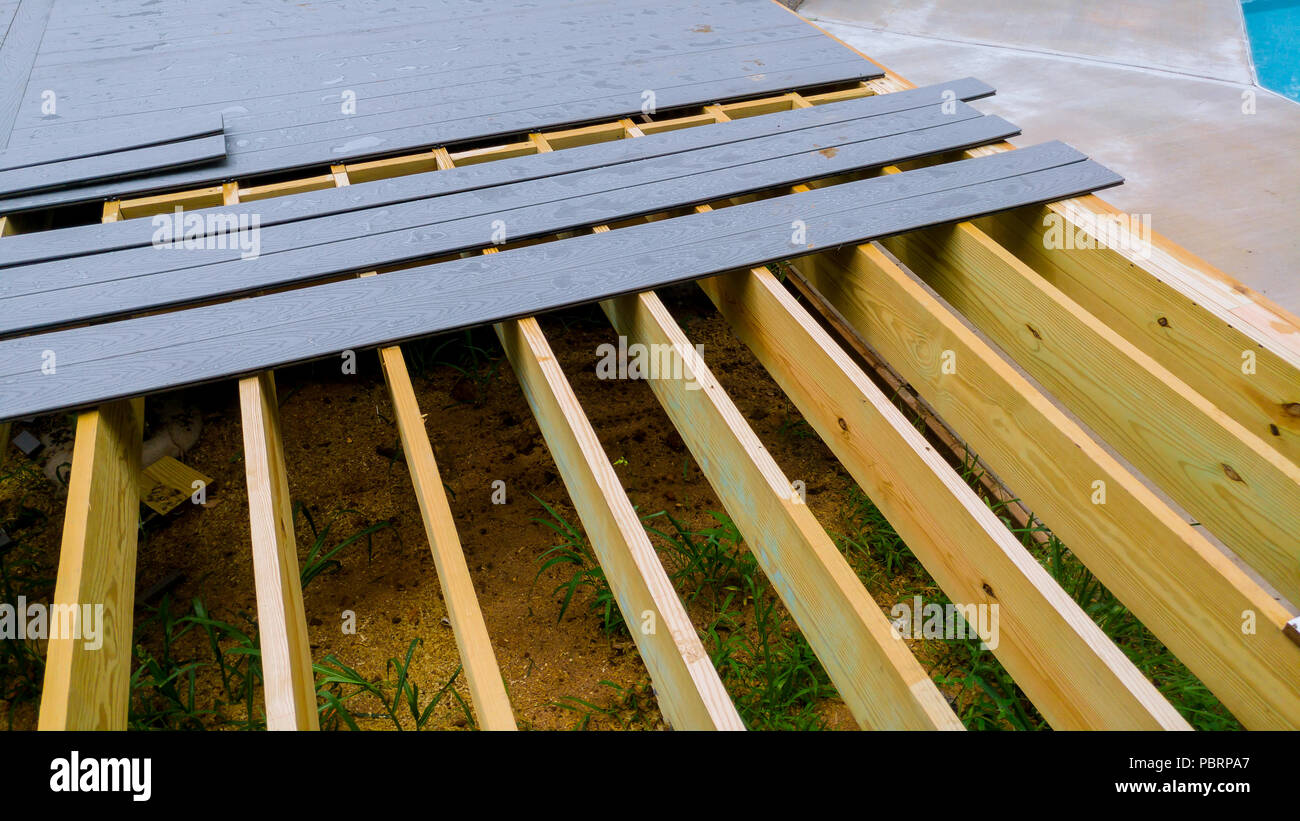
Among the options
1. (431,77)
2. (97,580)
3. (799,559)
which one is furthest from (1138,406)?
(431,77)

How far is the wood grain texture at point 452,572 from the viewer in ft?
4.21

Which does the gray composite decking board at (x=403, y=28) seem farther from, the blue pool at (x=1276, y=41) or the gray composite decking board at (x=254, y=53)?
the blue pool at (x=1276, y=41)

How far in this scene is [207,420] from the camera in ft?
9.77

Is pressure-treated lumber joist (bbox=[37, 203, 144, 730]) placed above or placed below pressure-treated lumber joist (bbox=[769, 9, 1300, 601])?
below

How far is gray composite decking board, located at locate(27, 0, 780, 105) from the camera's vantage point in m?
2.91

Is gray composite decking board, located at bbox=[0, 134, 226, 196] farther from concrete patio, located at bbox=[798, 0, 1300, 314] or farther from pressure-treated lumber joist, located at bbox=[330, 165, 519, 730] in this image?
concrete patio, located at bbox=[798, 0, 1300, 314]

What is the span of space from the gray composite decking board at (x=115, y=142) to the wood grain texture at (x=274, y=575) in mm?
1119

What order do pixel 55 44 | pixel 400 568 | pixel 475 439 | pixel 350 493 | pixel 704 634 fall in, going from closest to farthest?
pixel 704 634, pixel 400 568, pixel 350 493, pixel 475 439, pixel 55 44

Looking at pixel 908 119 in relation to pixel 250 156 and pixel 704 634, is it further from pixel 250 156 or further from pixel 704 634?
pixel 250 156

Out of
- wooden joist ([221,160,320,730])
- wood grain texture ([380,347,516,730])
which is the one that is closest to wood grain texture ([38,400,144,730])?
wooden joist ([221,160,320,730])

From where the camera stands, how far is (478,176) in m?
2.41

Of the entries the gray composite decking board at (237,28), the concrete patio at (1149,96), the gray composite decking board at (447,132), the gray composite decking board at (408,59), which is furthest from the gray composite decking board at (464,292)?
the gray composite decking board at (237,28)
